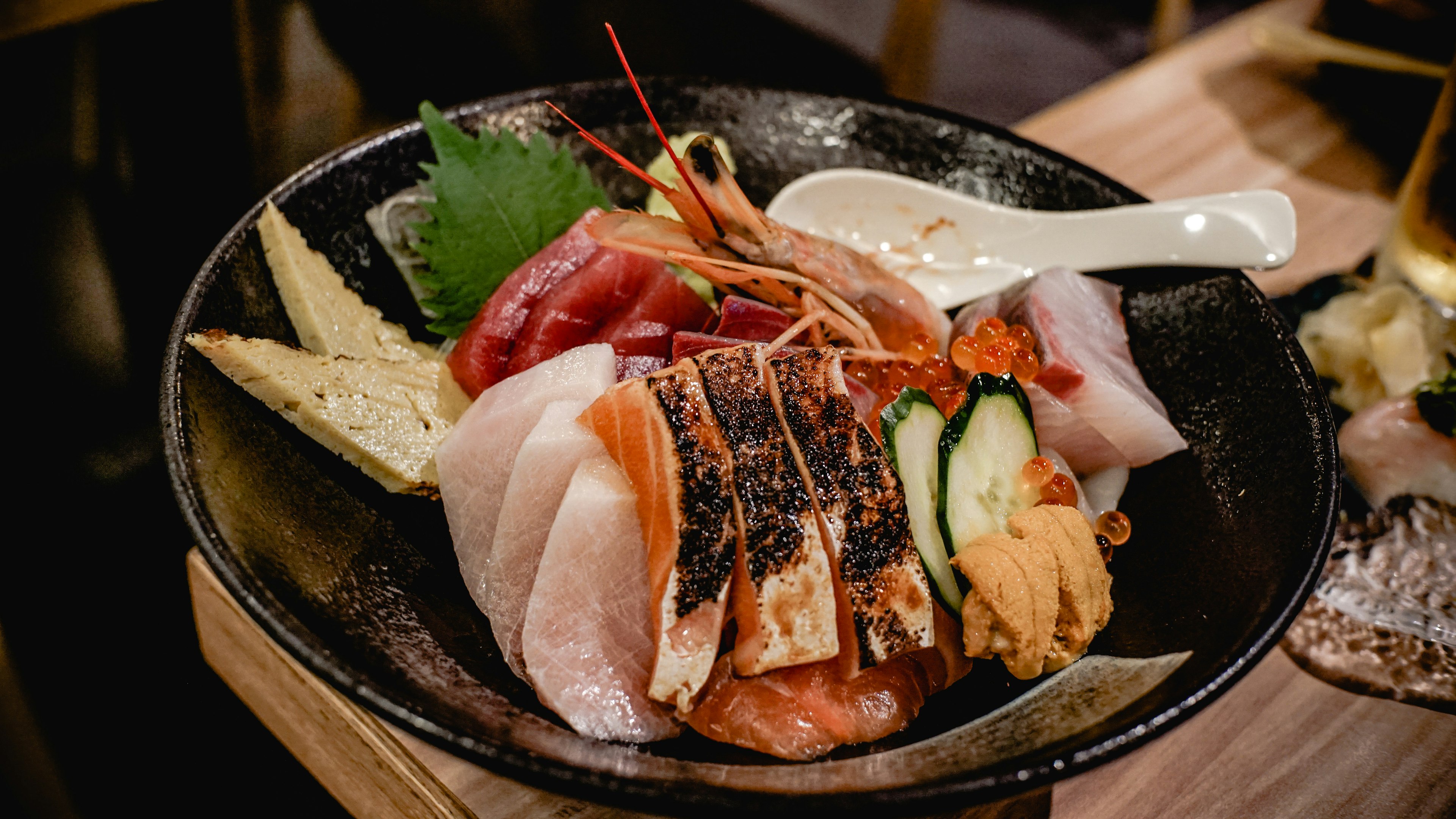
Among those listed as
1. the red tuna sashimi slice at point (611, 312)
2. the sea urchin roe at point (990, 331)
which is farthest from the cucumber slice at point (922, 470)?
the red tuna sashimi slice at point (611, 312)

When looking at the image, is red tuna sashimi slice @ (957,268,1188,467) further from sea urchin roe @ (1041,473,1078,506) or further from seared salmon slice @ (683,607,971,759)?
seared salmon slice @ (683,607,971,759)

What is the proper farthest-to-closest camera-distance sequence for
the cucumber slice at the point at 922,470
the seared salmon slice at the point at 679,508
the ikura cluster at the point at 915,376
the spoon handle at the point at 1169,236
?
the spoon handle at the point at 1169,236, the ikura cluster at the point at 915,376, the cucumber slice at the point at 922,470, the seared salmon slice at the point at 679,508

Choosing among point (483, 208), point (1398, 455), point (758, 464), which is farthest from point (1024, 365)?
point (483, 208)

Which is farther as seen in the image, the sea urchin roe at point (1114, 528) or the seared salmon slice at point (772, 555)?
the sea urchin roe at point (1114, 528)

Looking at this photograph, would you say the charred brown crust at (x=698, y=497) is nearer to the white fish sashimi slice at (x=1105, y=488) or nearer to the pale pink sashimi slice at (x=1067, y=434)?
the pale pink sashimi slice at (x=1067, y=434)

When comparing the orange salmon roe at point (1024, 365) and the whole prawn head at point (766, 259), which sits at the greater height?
the whole prawn head at point (766, 259)

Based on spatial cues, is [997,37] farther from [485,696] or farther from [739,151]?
[485,696]

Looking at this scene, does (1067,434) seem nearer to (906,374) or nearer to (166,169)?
(906,374)
